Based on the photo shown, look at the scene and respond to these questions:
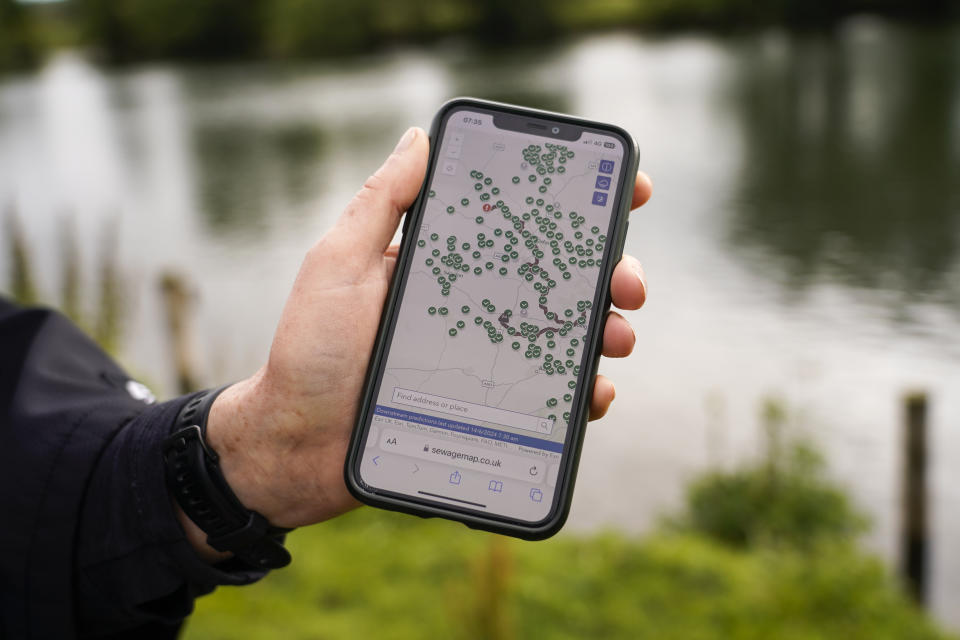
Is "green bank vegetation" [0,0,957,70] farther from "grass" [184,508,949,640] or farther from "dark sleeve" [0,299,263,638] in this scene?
"dark sleeve" [0,299,263,638]

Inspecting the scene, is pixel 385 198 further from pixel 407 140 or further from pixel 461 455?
pixel 461 455

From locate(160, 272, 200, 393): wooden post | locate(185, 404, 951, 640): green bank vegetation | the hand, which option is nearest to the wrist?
the hand

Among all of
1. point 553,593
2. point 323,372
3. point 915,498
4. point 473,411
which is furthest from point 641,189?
point 915,498

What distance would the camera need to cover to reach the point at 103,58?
4872 cm

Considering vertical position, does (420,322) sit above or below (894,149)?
above

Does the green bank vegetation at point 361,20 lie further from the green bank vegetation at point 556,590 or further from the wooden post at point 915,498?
the wooden post at point 915,498

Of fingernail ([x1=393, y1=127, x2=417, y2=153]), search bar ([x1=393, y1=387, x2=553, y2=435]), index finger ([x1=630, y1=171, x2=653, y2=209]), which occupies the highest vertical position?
fingernail ([x1=393, y1=127, x2=417, y2=153])

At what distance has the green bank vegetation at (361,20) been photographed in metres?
32.3

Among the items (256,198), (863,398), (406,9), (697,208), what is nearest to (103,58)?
(406,9)

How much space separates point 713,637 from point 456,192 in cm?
295

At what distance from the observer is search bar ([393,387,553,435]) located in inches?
55.9

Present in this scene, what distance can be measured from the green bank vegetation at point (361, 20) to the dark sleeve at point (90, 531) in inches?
1118

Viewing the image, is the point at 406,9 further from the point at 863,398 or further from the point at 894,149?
the point at 863,398

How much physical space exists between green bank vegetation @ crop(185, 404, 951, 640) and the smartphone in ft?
5.59
